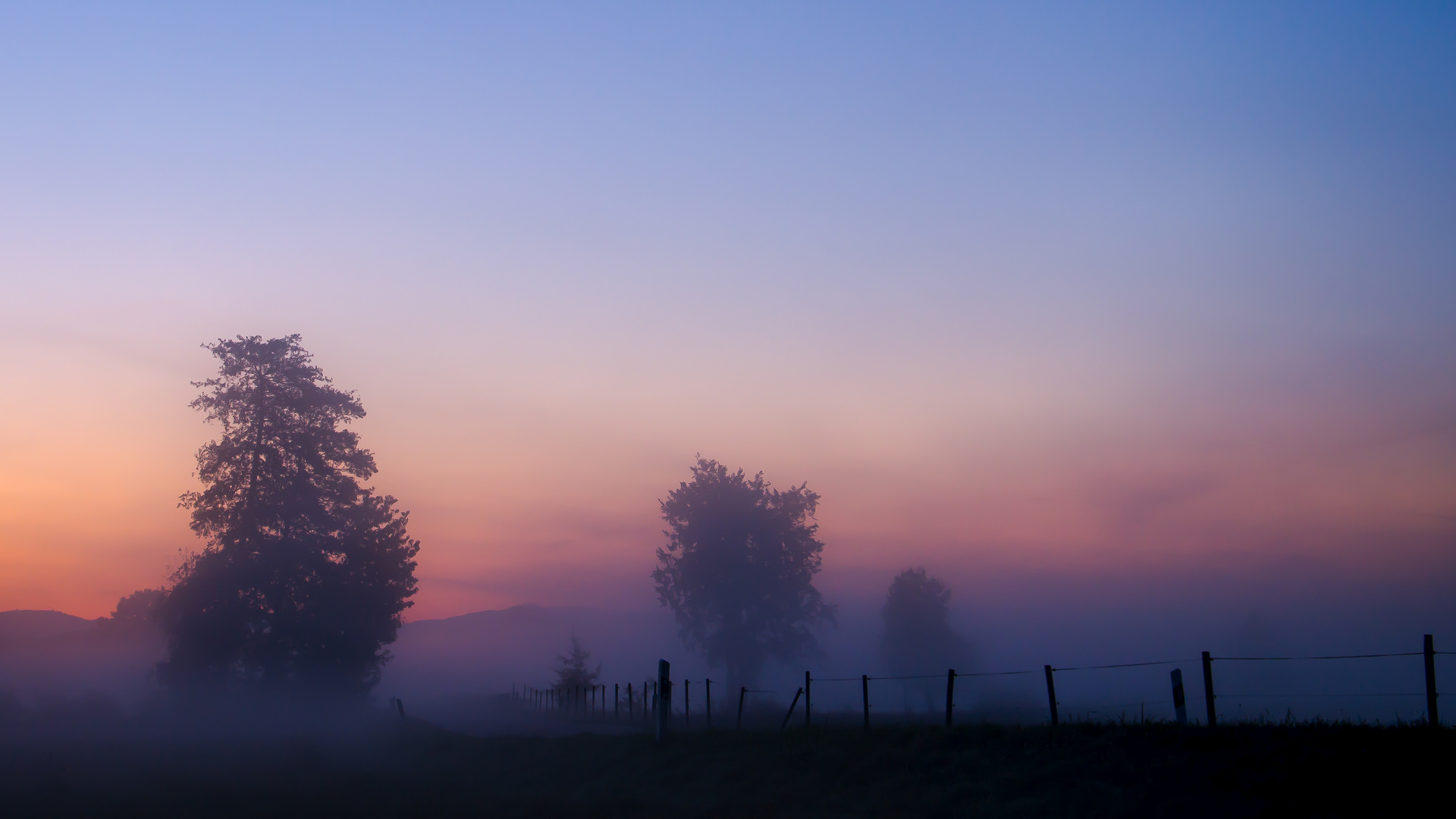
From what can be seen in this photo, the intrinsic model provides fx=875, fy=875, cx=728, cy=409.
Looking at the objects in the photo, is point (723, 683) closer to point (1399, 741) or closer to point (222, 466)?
point (222, 466)

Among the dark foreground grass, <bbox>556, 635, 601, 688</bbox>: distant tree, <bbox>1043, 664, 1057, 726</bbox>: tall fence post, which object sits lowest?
<bbox>556, 635, 601, 688</bbox>: distant tree

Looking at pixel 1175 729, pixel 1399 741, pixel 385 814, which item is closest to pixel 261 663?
pixel 385 814

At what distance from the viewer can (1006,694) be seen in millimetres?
74750

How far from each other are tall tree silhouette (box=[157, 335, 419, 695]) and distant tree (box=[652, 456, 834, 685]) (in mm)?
19319

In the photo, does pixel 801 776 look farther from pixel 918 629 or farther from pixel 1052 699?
pixel 918 629

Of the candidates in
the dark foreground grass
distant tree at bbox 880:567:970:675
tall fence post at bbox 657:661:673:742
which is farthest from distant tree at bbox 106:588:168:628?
distant tree at bbox 880:567:970:675

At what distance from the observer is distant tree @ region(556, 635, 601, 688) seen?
6731cm

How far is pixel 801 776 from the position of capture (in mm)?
16312

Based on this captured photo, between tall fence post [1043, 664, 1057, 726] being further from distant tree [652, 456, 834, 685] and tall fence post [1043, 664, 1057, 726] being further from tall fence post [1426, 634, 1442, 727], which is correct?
distant tree [652, 456, 834, 685]

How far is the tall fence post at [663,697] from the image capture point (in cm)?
2234

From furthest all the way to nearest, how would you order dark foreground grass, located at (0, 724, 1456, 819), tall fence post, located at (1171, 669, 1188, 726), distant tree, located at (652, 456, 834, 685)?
distant tree, located at (652, 456, 834, 685) → tall fence post, located at (1171, 669, 1188, 726) → dark foreground grass, located at (0, 724, 1456, 819)

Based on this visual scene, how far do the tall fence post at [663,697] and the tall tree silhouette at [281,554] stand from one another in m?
18.3

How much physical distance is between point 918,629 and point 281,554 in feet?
182

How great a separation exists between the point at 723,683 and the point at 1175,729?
4622cm
